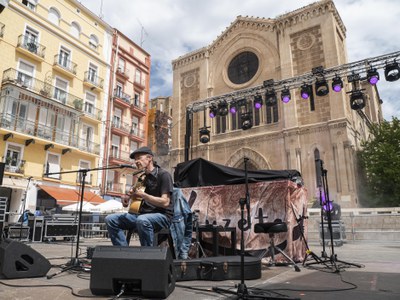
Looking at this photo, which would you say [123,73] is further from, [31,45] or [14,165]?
[14,165]

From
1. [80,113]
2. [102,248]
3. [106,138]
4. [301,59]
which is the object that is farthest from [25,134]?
[301,59]

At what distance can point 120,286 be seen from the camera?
2.76 meters

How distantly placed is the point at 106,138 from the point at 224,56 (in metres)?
12.2

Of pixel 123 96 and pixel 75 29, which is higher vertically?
pixel 75 29

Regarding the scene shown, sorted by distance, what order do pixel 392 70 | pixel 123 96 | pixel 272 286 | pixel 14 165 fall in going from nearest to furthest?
pixel 272 286 → pixel 392 70 → pixel 14 165 → pixel 123 96

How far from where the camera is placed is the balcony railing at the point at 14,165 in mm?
16906

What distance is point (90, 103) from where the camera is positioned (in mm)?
22438

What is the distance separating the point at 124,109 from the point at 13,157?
9.72m

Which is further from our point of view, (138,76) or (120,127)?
(138,76)

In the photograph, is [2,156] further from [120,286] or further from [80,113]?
[120,286]

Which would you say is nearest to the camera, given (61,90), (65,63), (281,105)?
(61,90)

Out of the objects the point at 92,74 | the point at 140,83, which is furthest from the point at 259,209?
the point at 140,83

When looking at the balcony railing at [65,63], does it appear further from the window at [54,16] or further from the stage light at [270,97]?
the stage light at [270,97]

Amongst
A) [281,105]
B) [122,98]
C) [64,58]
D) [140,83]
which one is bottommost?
[281,105]
